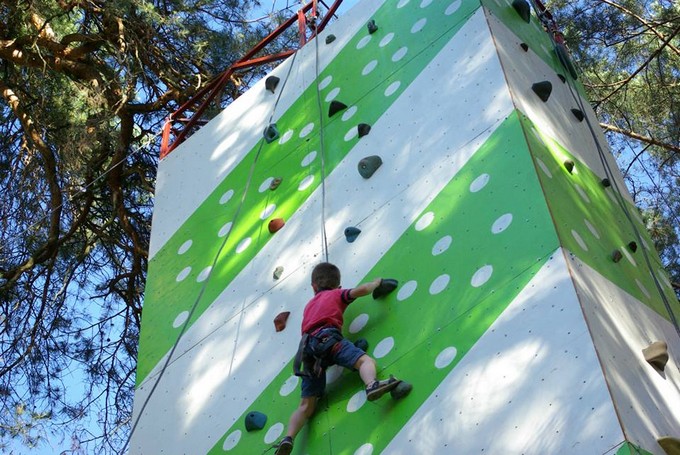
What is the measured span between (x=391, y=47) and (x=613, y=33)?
367cm

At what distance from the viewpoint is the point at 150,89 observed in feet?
25.9

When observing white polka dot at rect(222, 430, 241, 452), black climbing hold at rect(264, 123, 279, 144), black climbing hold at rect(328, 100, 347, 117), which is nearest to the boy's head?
white polka dot at rect(222, 430, 241, 452)

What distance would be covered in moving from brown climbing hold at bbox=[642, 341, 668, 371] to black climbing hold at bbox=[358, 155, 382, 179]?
4.77 ft

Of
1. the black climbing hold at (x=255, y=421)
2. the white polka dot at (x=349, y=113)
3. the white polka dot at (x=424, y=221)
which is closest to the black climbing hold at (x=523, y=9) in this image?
the white polka dot at (x=349, y=113)

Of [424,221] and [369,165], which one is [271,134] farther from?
[424,221]

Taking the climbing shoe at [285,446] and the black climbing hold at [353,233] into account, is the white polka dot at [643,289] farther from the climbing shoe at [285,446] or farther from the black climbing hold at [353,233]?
the climbing shoe at [285,446]

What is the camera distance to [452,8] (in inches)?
186

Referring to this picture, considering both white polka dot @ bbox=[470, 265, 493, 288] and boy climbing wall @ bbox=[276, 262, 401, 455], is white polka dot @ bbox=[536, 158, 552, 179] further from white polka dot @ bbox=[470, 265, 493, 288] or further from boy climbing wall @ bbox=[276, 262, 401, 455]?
boy climbing wall @ bbox=[276, 262, 401, 455]

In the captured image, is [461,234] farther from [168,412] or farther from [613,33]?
[613,33]

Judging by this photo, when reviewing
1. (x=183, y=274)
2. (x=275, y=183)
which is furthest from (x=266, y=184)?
(x=183, y=274)

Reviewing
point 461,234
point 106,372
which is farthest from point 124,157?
point 461,234

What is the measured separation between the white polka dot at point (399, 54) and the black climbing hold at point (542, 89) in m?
0.74

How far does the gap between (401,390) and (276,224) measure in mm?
1461

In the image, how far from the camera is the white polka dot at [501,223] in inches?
141
